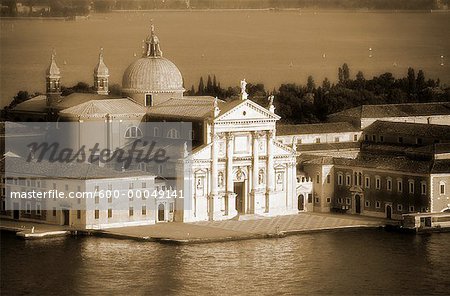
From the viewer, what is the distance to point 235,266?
4041cm

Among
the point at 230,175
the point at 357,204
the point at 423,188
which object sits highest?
the point at 230,175

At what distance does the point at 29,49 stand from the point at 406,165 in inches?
1236

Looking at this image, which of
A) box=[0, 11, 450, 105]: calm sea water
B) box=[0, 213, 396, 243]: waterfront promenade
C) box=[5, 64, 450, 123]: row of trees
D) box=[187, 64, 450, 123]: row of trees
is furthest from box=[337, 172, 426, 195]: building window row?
box=[0, 11, 450, 105]: calm sea water

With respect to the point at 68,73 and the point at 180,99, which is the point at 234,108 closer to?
the point at 180,99

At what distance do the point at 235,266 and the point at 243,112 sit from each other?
25.6ft

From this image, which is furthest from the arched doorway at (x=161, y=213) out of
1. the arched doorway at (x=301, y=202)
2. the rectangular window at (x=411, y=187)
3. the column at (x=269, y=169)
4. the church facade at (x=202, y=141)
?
the rectangular window at (x=411, y=187)

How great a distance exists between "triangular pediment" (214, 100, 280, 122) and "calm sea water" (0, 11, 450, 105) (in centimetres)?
2421

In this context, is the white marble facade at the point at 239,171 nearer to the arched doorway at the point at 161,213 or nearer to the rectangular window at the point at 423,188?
the arched doorway at the point at 161,213

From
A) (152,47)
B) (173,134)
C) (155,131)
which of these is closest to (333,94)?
(152,47)

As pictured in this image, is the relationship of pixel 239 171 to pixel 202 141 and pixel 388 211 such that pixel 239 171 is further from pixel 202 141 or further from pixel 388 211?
pixel 388 211

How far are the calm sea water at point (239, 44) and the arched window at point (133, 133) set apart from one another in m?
21.6

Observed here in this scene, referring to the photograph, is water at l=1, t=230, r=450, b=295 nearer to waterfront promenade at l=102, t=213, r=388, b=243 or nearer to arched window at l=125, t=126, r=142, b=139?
waterfront promenade at l=102, t=213, r=388, b=243

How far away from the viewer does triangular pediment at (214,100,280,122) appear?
155 feet

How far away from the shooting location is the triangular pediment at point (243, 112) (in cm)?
4719
